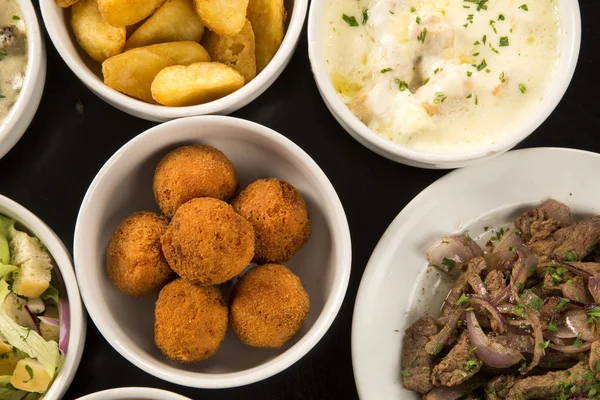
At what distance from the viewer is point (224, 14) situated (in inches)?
51.6

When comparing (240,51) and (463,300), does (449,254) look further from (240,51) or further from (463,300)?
(240,51)

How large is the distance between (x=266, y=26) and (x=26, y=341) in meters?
0.86

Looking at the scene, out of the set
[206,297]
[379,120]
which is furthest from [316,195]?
[206,297]

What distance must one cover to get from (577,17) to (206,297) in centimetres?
105

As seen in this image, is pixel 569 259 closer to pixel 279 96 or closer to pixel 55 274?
pixel 279 96

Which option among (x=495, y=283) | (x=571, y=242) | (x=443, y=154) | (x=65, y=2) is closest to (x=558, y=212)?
(x=571, y=242)

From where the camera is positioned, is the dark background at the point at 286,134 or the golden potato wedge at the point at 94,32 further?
the dark background at the point at 286,134

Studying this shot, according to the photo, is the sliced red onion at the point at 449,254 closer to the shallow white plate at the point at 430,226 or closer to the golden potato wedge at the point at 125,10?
the shallow white plate at the point at 430,226

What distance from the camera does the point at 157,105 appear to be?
Result: 1.38 meters

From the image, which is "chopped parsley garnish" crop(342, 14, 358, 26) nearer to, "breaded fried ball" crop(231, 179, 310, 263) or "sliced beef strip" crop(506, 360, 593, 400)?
"breaded fried ball" crop(231, 179, 310, 263)

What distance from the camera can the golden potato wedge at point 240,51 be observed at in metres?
1.40

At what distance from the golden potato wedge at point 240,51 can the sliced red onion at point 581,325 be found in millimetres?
915

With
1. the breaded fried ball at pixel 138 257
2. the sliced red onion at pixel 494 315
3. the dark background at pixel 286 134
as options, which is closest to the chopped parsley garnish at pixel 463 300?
the sliced red onion at pixel 494 315

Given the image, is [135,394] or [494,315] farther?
[494,315]
